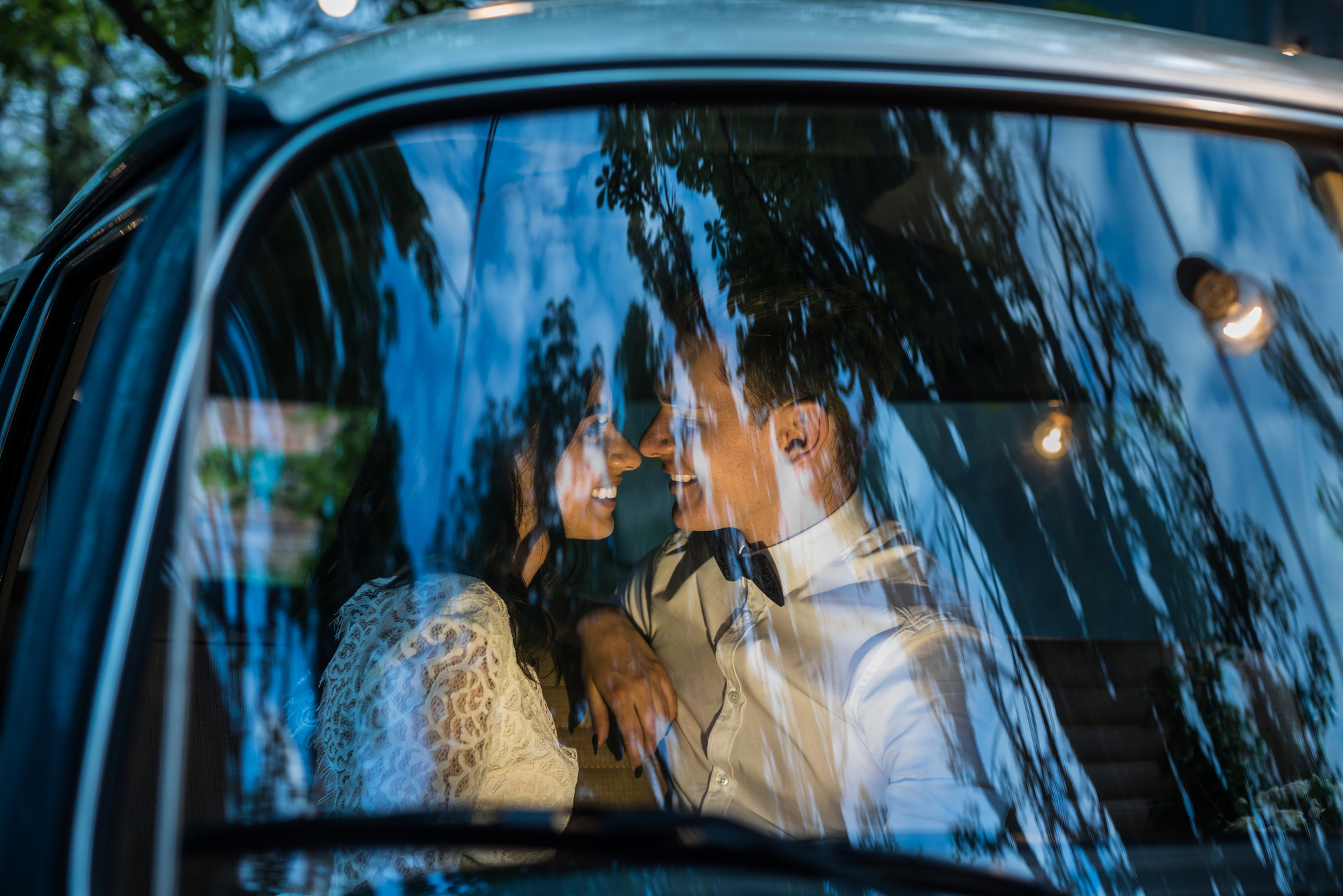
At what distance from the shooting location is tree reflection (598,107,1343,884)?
116 cm

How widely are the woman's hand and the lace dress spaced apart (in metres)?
0.07

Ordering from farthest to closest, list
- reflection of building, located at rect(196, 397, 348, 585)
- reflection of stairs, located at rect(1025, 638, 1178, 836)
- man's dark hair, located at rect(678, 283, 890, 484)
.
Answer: man's dark hair, located at rect(678, 283, 890, 484), reflection of stairs, located at rect(1025, 638, 1178, 836), reflection of building, located at rect(196, 397, 348, 585)

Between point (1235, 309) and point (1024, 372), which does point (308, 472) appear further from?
point (1235, 309)

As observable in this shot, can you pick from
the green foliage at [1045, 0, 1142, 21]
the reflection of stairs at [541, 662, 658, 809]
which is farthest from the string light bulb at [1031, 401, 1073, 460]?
the green foliage at [1045, 0, 1142, 21]

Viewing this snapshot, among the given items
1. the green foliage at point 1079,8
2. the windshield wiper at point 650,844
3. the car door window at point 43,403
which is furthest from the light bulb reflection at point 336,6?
the green foliage at point 1079,8

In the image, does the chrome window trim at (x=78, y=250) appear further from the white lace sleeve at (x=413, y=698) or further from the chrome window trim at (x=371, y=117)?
the white lace sleeve at (x=413, y=698)

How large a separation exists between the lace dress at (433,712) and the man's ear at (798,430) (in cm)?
46

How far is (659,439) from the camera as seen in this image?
51.6 inches

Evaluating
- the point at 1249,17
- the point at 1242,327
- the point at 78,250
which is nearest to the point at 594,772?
the point at 1242,327

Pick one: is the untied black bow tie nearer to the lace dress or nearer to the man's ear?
the man's ear

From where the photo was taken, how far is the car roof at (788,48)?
1.03 metres

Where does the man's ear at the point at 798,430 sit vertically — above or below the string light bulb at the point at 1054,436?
above

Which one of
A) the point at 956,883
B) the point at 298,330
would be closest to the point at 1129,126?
the point at 956,883

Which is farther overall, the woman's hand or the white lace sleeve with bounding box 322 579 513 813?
the woman's hand
